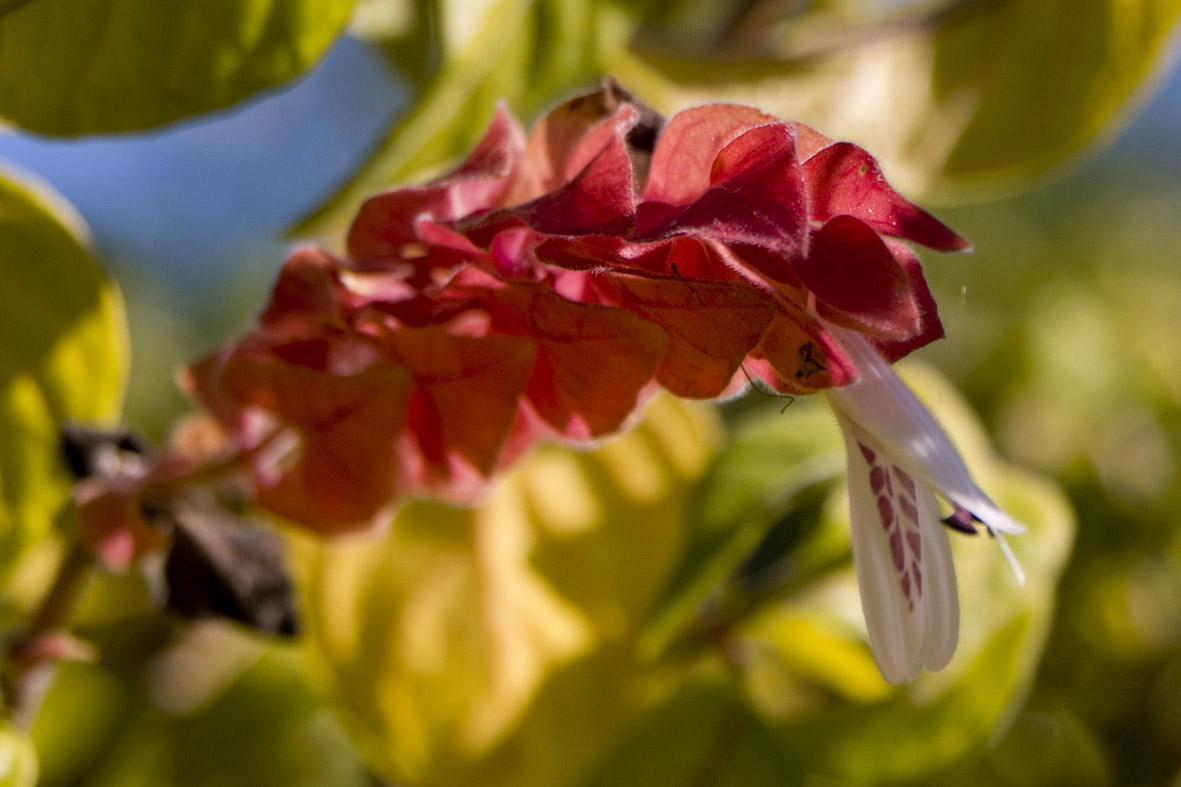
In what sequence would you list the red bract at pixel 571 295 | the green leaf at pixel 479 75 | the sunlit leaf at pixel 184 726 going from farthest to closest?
the sunlit leaf at pixel 184 726, the green leaf at pixel 479 75, the red bract at pixel 571 295

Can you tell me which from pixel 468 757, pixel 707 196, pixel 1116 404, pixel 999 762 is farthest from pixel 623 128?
pixel 1116 404

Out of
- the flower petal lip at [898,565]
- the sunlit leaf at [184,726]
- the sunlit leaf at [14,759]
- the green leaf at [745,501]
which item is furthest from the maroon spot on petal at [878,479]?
Result: the sunlit leaf at [184,726]

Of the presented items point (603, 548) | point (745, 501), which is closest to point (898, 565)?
point (745, 501)

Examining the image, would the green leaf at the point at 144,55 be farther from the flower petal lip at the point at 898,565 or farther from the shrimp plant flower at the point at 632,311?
the flower petal lip at the point at 898,565

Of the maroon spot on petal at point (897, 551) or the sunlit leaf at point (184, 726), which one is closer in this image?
the maroon spot on petal at point (897, 551)

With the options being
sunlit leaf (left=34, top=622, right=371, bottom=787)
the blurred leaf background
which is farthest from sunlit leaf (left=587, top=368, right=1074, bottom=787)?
sunlit leaf (left=34, top=622, right=371, bottom=787)

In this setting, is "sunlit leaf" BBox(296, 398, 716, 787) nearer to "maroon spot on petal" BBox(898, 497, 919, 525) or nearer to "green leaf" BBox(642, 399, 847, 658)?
"green leaf" BBox(642, 399, 847, 658)

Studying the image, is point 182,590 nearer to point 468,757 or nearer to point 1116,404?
point 468,757
